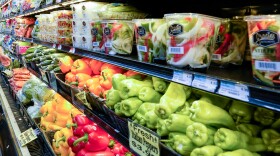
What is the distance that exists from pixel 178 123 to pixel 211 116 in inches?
4.6

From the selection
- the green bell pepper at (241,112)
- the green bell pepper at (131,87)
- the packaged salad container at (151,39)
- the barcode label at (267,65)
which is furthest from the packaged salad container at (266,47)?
the green bell pepper at (131,87)

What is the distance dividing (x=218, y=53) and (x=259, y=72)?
1.20 feet

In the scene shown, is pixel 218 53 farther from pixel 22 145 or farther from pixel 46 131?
pixel 22 145

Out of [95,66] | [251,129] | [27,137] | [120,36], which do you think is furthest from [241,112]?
[27,137]

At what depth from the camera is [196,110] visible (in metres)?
0.98

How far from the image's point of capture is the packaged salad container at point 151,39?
116cm

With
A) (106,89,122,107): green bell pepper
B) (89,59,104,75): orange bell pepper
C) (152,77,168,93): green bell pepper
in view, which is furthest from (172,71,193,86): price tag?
(89,59,104,75): orange bell pepper

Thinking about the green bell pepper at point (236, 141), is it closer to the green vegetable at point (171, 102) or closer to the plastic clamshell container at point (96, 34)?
the green vegetable at point (171, 102)

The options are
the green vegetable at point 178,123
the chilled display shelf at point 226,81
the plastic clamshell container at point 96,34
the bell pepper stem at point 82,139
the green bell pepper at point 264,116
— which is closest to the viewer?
the chilled display shelf at point 226,81

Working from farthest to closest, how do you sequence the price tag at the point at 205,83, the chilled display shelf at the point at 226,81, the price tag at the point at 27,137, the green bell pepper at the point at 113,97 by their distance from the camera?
the price tag at the point at 27,137 < the green bell pepper at the point at 113,97 < the price tag at the point at 205,83 < the chilled display shelf at the point at 226,81

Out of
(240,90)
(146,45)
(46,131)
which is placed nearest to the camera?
(240,90)

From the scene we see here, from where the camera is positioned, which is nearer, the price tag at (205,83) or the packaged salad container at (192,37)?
the price tag at (205,83)

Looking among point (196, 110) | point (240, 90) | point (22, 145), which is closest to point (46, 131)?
point (22, 145)

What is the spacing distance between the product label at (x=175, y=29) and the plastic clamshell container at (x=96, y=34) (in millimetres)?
799
